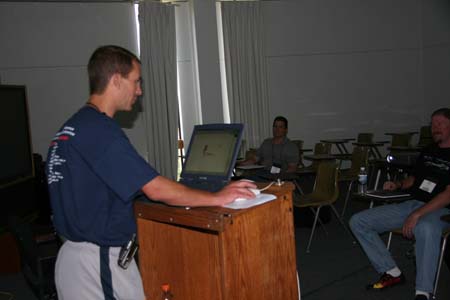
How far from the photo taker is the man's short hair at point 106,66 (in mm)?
1526

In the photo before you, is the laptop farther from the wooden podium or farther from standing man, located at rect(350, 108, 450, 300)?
standing man, located at rect(350, 108, 450, 300)

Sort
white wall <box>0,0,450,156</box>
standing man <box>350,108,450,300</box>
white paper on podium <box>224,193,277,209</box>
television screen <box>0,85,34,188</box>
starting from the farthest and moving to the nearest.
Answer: white wall <box>0,0,450,156</box>
television screen <box>0,85,34,188</box>
standing man <box>350,108,450,300</box>
white paper on podium <box>224,193,277,209</box>

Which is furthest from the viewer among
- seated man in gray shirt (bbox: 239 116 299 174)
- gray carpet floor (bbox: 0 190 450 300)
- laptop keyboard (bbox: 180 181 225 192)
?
seated man in gray shirt (bbox: 239 116 299 174)

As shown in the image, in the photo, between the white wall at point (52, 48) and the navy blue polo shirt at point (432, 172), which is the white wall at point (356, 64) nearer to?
the white wall at point (52, 48)

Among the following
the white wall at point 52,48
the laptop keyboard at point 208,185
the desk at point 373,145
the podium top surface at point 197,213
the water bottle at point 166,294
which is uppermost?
the white wall at point 52,48

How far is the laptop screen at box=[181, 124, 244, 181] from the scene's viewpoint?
191 cm

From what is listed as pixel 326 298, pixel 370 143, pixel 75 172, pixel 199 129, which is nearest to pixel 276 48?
pixel 370 143

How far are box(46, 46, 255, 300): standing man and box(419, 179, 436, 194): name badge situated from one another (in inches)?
78.7

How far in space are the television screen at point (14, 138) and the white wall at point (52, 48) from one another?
109 inches

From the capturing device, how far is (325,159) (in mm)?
6059

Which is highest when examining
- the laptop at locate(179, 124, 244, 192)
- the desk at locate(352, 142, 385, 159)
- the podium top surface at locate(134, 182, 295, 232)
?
the laptop at locate(179, 124, 244, 192)

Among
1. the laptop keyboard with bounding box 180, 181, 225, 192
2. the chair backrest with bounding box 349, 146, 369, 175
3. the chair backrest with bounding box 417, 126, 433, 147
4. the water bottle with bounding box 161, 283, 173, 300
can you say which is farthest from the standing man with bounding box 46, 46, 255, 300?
the chair backrest with bounding box 417, 126, 433, 147

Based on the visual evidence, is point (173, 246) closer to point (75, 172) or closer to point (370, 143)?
point (75, 172)

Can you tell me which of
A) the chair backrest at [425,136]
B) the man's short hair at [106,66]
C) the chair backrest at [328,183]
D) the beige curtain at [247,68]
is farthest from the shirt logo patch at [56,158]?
the chair backrest at [425,136]
